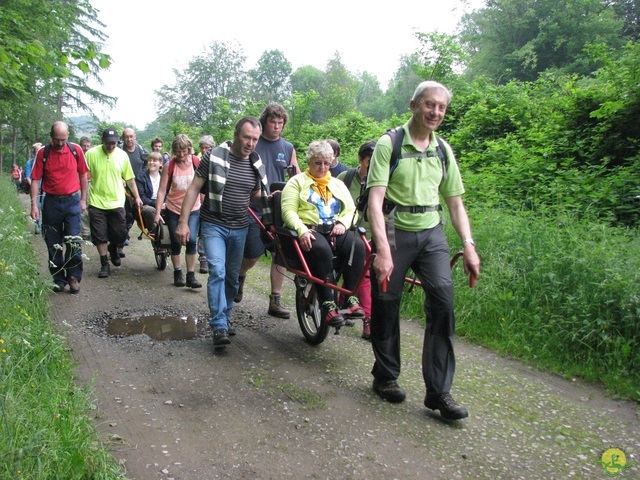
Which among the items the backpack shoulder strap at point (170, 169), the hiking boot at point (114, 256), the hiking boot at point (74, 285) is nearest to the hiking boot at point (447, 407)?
the hiking boot at point (74, 285)

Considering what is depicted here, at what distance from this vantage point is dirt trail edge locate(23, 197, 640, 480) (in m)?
3.32

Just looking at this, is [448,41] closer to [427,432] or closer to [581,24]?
[427,432]

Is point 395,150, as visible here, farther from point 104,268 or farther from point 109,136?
point 104,268

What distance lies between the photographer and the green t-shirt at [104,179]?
8.24m

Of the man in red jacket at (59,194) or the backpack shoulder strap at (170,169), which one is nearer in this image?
the man in red jacket at (59,194)

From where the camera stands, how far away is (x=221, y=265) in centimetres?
537

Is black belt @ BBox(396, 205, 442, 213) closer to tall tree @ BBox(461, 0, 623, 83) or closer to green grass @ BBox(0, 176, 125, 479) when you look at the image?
green grass @ BBox(0, 176, 125, 479)

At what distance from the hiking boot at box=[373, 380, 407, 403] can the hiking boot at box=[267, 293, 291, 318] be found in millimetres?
2437

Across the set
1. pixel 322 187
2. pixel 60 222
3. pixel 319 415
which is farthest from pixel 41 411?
pixel 60 222

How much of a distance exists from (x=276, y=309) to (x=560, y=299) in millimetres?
3030

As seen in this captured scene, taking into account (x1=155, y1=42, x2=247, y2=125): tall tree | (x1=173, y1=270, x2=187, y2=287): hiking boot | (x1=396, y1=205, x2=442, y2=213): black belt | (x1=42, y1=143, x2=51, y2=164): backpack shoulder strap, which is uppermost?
(x1=155, y1=42, x2=247, y2=125): tall tree

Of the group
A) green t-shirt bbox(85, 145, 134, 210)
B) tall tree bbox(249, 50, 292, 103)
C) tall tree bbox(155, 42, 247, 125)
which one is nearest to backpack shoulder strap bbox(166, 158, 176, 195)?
green t-shirt bbox(85, 145, 134, 210)

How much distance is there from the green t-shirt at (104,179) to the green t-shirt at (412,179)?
213 inches

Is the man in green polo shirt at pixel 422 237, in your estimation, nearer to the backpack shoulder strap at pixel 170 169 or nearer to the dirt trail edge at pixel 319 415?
the dirt trail edge at pixel 319 415
